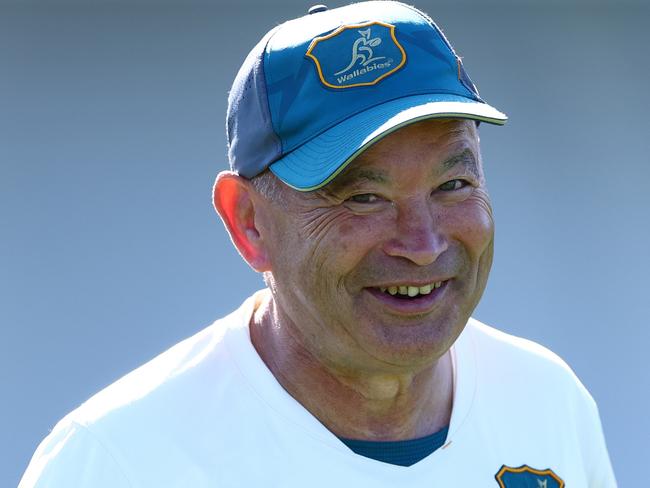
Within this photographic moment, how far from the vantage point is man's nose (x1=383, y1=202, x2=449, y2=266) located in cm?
212

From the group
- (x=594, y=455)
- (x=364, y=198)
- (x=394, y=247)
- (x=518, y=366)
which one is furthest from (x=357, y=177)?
(x=594, y=455)

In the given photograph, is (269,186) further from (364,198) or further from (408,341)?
(408,341)

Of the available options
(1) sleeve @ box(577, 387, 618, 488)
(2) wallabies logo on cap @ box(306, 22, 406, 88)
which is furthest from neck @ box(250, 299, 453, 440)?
(2) wallabies logo on cap @ box(306, 22, 406, 88)

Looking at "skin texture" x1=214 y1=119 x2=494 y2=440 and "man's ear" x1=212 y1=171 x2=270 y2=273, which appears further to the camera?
"man's ear" x1=212 y1=171 x2=270 y2=273

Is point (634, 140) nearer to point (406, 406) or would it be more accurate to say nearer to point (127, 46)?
point (127, 46)

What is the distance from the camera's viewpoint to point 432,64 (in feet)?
7.35

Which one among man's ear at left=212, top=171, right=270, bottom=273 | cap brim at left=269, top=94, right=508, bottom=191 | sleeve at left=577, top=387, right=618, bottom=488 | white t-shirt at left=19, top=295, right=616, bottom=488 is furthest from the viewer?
sleeve at left=577, top=387, right=618, bottom=488

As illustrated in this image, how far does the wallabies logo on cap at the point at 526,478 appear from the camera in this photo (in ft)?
7.93

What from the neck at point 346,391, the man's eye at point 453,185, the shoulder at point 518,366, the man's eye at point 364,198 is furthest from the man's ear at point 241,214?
the shoulder at point 518,366

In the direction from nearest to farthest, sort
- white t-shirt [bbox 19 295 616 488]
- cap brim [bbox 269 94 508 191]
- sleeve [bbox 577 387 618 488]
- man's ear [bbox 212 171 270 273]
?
cap brim [bbox 269 94 508 191], white t-shirt [bbox 19 295 616 488], man's ear [bbox 212 171 270 273], sleeve [bbox 577 387 618 488]

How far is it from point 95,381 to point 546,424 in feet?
9.05

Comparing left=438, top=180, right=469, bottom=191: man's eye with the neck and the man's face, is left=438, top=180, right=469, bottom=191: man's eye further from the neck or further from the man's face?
the neck

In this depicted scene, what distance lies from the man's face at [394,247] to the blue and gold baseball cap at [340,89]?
0.17 feet

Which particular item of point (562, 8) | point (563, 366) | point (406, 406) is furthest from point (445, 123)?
point (562, 8)
